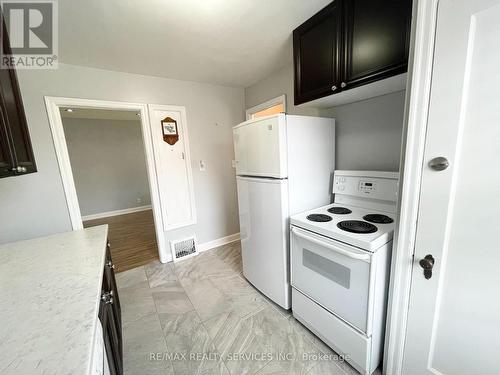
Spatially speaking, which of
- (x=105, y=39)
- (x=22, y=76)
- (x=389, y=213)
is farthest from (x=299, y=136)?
(x=22, y=76)

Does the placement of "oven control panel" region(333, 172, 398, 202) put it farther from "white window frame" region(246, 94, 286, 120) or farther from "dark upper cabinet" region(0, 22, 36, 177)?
"dark upper cabinet" region(0, 22, 36, 177)

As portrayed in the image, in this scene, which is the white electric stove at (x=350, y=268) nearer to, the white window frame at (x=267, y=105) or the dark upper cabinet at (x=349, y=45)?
the dark upper cabinet at (x=349, y=45)

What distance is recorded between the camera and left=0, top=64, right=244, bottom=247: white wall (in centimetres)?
193

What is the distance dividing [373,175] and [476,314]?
38.9 inches

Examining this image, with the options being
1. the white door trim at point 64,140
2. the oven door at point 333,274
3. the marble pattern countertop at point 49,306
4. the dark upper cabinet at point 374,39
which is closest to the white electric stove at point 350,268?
the oven door at point 333,274

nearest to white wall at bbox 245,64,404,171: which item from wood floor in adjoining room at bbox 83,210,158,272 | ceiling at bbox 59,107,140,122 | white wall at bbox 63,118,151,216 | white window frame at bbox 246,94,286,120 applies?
white window frame at bbox 246,94,286,120

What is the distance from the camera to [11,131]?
106 cm

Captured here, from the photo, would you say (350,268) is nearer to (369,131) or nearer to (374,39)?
(369,131)

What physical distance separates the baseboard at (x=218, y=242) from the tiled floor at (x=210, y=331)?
2.12 ft

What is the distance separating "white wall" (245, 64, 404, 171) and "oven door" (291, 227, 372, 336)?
0.88 m

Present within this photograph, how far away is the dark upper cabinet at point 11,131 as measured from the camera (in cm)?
101

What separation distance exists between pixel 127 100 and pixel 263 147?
5.96ft

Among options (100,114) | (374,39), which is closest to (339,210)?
(374,39)

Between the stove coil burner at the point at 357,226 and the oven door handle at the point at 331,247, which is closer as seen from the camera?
the oven door handle at the point at 331,247
